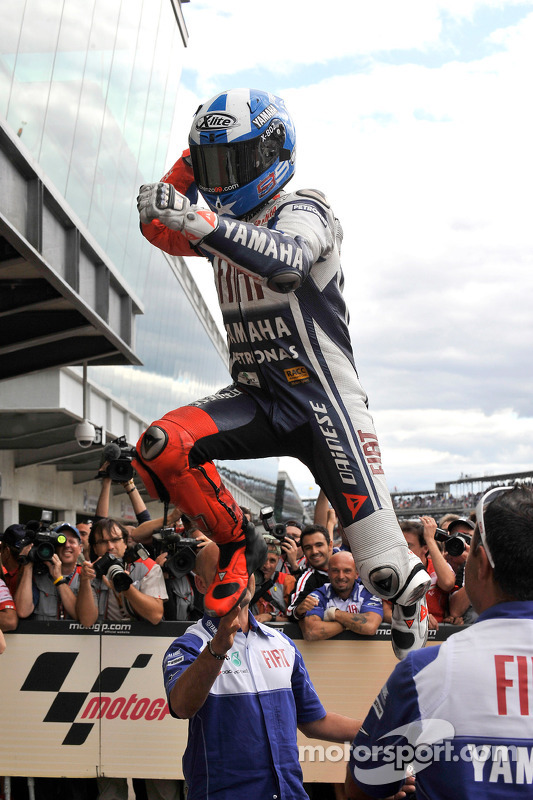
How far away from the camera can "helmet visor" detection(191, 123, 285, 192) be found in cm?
351

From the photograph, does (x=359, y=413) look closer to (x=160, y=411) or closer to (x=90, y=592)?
(x=90, y=592)

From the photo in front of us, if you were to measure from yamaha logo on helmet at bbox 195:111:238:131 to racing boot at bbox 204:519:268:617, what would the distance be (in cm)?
166

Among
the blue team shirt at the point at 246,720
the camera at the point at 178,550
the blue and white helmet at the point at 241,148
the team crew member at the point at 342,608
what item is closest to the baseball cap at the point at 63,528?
the camera at the point at 178,550

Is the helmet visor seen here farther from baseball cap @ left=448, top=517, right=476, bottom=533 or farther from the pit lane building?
the pit lane building

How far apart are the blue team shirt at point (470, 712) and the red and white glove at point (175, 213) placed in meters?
1.72

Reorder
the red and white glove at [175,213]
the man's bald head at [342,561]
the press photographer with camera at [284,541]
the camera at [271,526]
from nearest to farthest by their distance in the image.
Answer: the red and white glove at [175,213] → the man's bald head at [342,561] → the camera at [271,526] → the press photographer with camera at [284,541]

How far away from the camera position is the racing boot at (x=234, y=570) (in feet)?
10.6

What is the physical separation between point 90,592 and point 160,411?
23845 mm

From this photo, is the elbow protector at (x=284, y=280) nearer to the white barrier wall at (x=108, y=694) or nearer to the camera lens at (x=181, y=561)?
the camera lens at (x=181, y=561)

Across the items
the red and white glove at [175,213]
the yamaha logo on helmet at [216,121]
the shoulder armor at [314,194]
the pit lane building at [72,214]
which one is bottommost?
the red and white glove at [175,213]

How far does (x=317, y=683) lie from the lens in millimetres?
6469

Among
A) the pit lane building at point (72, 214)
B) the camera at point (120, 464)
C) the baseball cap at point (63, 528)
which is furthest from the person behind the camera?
the pit lane building at point (72, 214)

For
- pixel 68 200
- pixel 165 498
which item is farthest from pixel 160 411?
pixel 165 498

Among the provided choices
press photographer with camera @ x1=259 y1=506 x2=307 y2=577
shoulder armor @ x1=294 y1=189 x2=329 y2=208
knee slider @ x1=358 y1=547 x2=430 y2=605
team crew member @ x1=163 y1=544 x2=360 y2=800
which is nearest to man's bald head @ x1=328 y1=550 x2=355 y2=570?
press photographer with camera @ x1=259 y1=506 x2=307 y2=577
